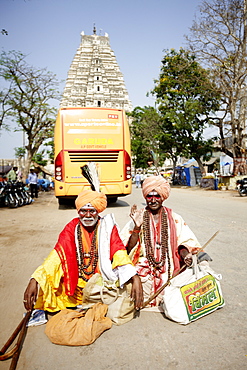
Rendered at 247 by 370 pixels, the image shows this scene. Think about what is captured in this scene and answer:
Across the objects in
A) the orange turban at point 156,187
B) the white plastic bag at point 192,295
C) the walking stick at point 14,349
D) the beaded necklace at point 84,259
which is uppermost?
the orange turban at point 156,187

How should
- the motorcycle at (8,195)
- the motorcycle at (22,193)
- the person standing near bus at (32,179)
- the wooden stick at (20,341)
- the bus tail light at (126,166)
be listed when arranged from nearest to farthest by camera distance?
the wooden stick at (20,341) < the bus tail light at (126,166) < the motorcycle at (8,195) < the motorcycle at (22,193) < the person standing near bus at (32,179)

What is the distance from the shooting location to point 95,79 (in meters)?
69.8

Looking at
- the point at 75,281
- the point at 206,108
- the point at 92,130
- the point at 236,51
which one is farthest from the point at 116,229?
the point at 206,108

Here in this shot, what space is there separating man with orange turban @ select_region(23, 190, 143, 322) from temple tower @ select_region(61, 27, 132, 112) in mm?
65788

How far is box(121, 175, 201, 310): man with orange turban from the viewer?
3.12 metres

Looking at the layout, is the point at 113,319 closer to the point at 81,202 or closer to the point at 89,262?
the point at 89,262

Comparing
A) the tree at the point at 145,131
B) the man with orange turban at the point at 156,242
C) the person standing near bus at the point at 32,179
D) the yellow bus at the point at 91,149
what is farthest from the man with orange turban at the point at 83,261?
the tree at the point at 145,131

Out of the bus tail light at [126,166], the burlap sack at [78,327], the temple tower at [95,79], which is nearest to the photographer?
the burlap sack at [78,327]

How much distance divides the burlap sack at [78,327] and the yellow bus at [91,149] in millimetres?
7355

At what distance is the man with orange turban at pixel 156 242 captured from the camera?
123 inches

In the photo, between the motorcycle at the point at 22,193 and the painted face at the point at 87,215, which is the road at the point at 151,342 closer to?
the painted face at the point at 87,215

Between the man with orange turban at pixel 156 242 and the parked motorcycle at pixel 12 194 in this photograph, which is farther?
the parked motorcycle at pixel 12 194

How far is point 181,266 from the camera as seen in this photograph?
3299 millimetres

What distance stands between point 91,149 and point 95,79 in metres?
63.5
